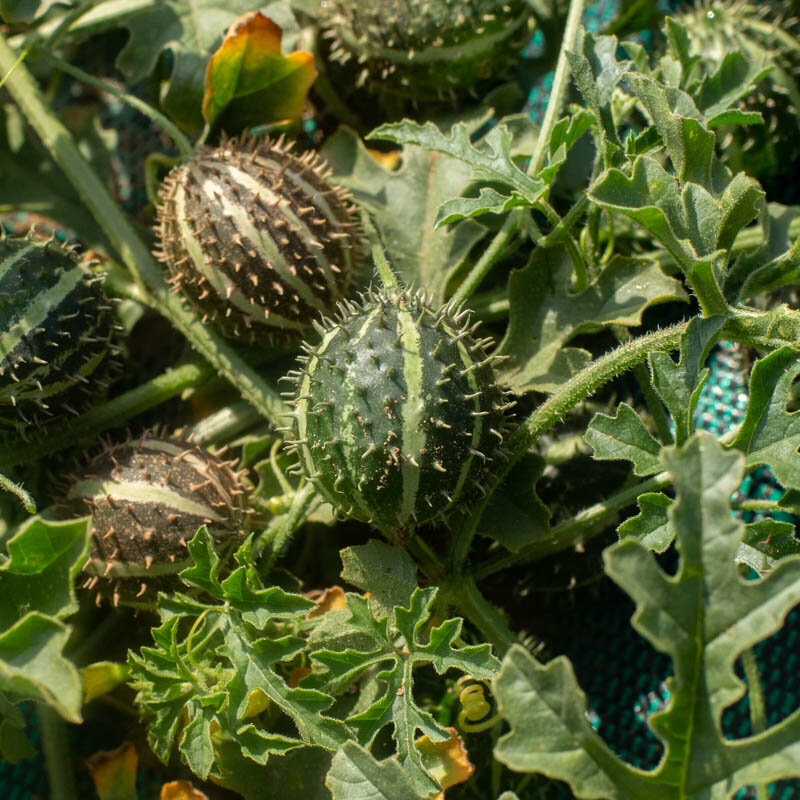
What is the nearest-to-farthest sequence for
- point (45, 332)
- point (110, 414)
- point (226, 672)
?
point (226, 672)
point (45, 332)
point (110, 414)

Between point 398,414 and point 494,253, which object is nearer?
point 398,414

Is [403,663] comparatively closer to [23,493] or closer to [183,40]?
[23,493]

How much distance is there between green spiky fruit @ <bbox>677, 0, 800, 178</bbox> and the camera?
2273 mm

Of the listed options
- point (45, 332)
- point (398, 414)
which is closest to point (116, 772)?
point (45, 332)

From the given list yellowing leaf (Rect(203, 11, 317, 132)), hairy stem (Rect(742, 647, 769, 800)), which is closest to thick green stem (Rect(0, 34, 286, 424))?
yellowing leaf (Rect(203, 11, 317, 132))

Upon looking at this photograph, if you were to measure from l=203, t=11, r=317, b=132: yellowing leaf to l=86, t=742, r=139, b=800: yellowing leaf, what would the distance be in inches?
58.4

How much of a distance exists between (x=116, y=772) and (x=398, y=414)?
42.3 inches

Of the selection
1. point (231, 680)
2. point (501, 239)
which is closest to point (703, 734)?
point (231, 680)

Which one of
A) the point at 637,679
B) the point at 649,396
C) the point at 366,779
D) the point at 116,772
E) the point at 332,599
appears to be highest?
the point at 649,396

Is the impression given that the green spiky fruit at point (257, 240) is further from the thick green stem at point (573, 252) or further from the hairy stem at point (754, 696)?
the hairy stem at point (754, 696)

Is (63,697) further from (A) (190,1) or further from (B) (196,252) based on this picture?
(A) (190,1)

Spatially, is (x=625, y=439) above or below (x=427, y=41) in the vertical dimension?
below

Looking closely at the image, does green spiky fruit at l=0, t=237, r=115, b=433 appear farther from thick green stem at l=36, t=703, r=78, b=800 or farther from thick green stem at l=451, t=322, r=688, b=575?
thick green stem at l=451, t=322, r=688, b=575

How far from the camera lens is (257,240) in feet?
6.34
